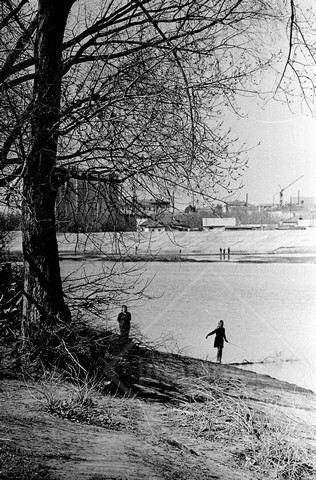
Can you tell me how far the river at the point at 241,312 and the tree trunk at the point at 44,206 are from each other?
1.01 m

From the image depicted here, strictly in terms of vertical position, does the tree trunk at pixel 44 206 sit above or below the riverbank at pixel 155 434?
above

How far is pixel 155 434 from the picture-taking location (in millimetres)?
3801

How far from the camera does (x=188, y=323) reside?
1141 centimetres

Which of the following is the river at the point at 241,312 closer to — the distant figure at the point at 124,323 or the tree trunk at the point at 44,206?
the distant figure at the point at 124,323

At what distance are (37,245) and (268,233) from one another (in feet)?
46.6

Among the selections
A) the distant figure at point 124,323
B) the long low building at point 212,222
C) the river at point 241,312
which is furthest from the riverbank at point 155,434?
the long low building at point 212,222

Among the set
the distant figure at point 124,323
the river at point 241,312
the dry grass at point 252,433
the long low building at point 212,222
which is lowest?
the river at point 241,312

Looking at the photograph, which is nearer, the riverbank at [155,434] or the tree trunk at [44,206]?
the riverbank at [155,434]

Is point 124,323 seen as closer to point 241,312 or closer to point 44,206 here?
point 44,206

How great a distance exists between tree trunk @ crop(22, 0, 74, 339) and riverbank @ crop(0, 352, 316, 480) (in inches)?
30.0

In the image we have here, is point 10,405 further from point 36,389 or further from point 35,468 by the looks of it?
point 35,468

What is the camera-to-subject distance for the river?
9.48 metres

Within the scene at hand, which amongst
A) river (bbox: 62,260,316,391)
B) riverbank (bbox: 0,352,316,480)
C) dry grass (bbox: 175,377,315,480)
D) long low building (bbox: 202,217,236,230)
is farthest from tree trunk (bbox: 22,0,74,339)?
long low building (bbox: 202,217,236,230)

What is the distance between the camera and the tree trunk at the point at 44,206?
5059mm
